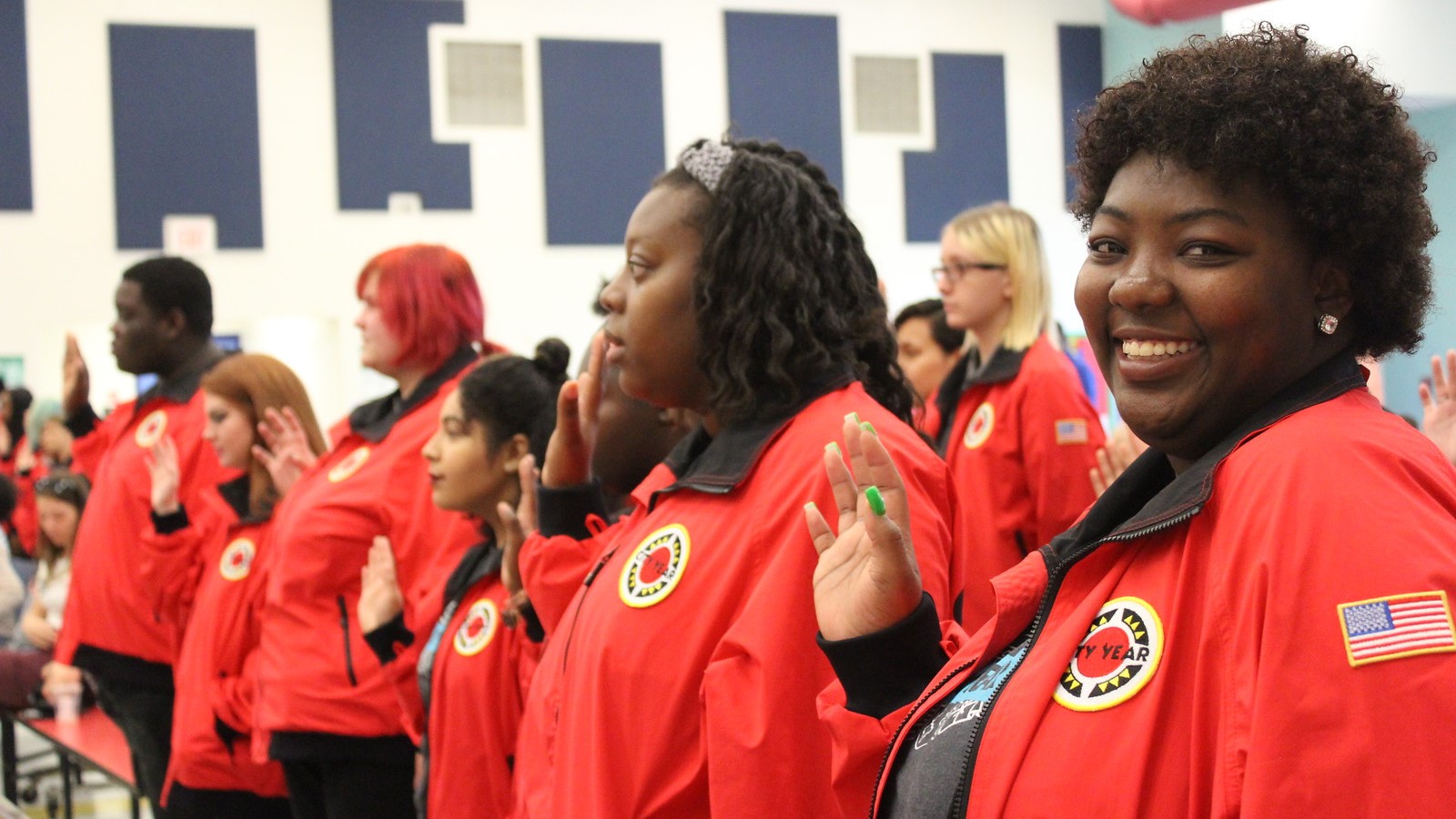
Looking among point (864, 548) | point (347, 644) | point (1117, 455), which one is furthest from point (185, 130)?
point (864, 548)

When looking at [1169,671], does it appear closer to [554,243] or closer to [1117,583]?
[1117,583]

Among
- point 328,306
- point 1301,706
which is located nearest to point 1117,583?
point 1301,706

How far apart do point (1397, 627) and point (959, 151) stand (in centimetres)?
1012

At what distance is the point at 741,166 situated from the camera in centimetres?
208

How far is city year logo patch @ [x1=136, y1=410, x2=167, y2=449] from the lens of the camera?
435 centimetres

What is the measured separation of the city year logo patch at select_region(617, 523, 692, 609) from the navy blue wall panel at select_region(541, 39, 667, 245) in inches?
328

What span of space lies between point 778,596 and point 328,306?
27.8 ft

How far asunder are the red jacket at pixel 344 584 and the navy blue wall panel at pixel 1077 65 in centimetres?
846

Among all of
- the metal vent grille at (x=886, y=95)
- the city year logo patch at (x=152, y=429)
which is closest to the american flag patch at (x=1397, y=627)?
the city year logo patch at (x=152, y=429)

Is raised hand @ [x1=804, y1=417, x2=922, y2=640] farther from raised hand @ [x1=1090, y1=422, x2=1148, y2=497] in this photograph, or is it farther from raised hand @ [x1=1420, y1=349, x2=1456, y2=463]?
raised hand @ [x1=1090, y1=422, x2=1148, y2=497]

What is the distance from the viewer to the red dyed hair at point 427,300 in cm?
Result: 366

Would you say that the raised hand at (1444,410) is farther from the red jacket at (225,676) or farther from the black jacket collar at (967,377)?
the red jacket at (225,676)

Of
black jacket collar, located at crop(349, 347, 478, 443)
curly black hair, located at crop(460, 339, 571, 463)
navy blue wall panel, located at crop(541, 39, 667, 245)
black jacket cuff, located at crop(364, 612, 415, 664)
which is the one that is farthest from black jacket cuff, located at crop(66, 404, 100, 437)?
navy blue wall panel, located at crop(541, 39, 667, 245)

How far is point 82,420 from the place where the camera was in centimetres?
573
